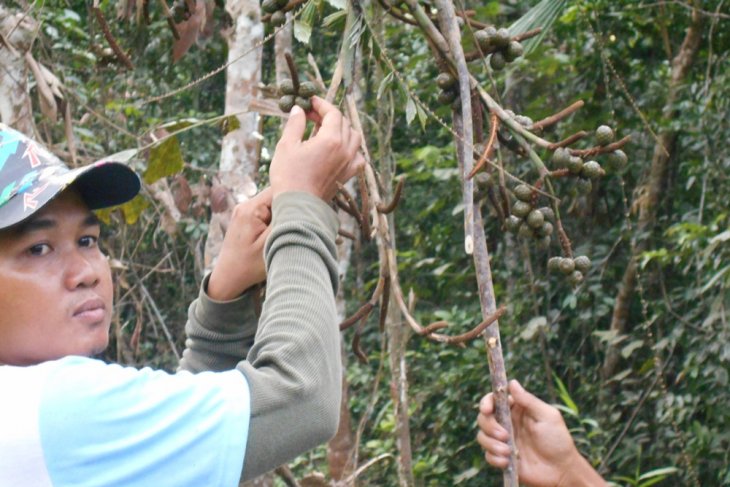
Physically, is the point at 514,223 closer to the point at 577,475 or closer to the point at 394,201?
the point at 394,201

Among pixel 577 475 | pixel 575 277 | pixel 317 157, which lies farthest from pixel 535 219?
pixel 577 475

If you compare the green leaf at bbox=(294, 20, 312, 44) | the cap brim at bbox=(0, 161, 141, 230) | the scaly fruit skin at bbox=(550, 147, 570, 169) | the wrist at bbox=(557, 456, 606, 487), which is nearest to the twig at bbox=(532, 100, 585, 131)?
the scaly fruit skin at bbox=(550, 147, 570, 169)

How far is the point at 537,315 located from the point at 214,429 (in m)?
3.96

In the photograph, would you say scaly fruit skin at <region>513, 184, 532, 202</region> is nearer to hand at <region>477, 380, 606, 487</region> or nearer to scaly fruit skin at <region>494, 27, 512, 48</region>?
scaly fruit skin at <region>494, 27, 512, 48</region>

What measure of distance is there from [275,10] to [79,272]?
61cm

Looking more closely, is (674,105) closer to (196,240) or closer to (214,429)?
(196,240)

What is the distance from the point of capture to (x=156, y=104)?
638 cm

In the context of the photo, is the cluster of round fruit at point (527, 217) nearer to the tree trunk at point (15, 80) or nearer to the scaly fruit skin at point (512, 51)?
the scaly fruit skin at point (512, 51)

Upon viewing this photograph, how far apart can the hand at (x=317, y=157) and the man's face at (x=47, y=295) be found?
28 centimetres

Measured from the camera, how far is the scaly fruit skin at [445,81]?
1.51 metres

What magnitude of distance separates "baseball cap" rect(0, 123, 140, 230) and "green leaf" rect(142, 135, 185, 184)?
27.8 inches

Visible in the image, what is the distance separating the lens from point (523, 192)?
1.50m

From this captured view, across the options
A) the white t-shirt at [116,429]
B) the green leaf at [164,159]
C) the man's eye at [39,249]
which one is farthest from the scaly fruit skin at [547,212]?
the green leaf at [164,159]

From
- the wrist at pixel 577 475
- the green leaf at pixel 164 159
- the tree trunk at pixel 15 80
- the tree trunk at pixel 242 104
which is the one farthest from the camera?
the tree trunk at pixel 242 104
